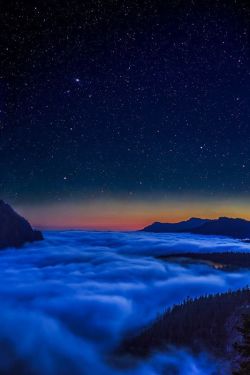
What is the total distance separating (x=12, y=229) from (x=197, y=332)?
147100mm

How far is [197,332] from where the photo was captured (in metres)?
26.8

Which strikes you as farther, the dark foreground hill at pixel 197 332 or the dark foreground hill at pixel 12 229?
the dark foreground hill at pixel 12 229

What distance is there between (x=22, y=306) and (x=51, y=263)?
56.2 m

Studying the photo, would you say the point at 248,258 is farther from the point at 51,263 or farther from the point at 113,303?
the point at 113,303

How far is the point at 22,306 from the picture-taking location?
136 ft

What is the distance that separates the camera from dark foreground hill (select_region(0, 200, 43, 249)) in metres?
151

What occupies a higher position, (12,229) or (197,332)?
(12,229)

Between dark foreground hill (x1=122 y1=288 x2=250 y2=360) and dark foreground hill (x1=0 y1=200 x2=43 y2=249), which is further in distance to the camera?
dark foreground hill (x1=0 y1=200 x2=43 y2=249)

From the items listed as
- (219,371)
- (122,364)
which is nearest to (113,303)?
(122,364)

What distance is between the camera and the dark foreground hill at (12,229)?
15075 centimetres

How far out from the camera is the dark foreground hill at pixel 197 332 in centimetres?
2450

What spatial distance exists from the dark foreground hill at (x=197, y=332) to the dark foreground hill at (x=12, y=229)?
131541 mm

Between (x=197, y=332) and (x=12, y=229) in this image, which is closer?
(x=197, y=332)

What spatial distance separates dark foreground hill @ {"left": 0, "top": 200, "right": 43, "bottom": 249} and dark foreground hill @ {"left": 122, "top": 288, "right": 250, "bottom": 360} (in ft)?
432
